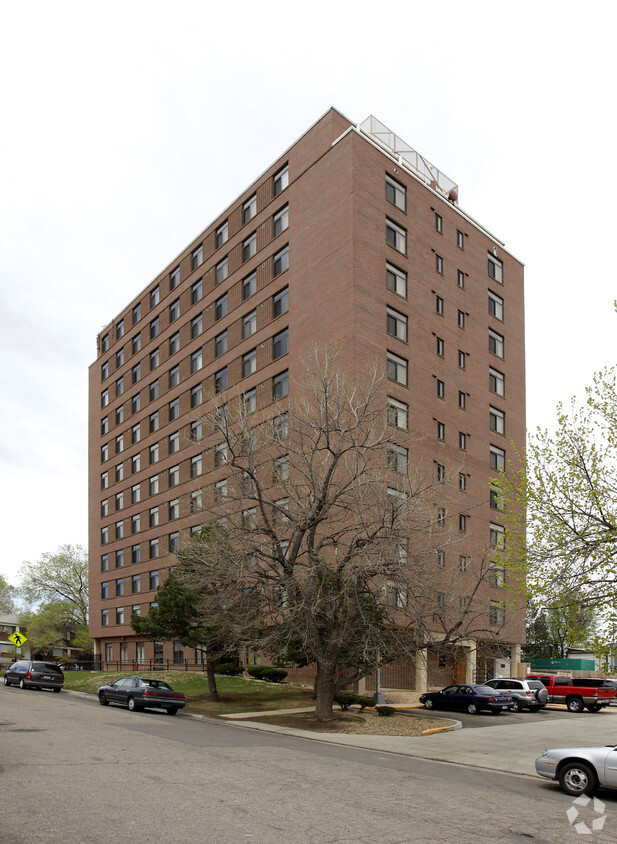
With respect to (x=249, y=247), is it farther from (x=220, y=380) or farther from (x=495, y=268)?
(x=495, y=268)

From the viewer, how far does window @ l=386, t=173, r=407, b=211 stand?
4584 cm

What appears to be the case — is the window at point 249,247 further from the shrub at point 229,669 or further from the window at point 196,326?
the shrub at point 229,669

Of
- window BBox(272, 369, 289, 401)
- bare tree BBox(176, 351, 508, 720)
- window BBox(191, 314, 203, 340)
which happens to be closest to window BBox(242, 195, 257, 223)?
window BBox(191, 314, 203, 340)

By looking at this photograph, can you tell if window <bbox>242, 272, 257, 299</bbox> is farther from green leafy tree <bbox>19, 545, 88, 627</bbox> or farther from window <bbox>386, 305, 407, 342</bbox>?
green leafy tree <bbox>19, 545, 88, 627</bbox>

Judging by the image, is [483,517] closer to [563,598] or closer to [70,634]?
[563,598]

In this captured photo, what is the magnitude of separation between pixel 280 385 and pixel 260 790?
35011 millimetres

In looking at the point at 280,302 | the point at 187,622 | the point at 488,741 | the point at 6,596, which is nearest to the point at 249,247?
the point at 280,302

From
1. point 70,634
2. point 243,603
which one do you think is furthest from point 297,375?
point 70,634

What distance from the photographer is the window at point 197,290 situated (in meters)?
58.9

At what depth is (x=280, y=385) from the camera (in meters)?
46.4

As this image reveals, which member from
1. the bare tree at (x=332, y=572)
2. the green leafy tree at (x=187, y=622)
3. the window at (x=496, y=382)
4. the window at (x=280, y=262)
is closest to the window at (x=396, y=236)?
→ the window at (x=280, y=262)

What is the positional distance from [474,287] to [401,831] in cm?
4617

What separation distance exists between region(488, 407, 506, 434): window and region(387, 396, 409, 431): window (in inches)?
421

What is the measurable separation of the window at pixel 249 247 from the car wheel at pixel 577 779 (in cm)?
4229
